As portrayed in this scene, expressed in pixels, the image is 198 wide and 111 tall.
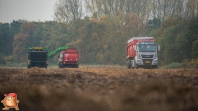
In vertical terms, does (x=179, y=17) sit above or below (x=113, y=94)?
above

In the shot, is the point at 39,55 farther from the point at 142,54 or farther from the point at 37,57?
the point at 142,54

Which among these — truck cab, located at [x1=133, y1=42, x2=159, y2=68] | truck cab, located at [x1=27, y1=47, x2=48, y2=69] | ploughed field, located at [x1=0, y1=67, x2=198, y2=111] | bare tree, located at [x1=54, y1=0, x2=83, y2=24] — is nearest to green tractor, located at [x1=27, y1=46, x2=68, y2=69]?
truck cab, located at [x1=27, y1=47, x2=48, y2=69]

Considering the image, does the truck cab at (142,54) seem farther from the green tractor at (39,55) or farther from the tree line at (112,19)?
the tree line at (112,19)

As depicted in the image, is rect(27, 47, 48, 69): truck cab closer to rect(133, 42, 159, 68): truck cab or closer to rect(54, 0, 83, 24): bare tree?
rect(54, 0, 83, 24): bare tree

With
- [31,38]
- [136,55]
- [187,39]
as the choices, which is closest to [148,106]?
[187,39]

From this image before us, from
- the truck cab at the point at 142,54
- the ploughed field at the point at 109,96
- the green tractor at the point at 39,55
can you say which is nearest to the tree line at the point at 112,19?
the green tractor at the point at 39,55

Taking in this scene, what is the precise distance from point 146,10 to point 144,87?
152 cm

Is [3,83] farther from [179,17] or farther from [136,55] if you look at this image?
[136,55]

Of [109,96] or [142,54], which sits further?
[142,54]

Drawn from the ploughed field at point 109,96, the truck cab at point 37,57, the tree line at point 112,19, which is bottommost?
the ploughed field at point 109,96

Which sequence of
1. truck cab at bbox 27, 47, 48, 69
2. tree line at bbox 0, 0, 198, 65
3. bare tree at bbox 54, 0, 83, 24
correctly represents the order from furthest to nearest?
truck cab at bbox 27, 47, 48, 69
bare tree at bbox 54, 0, 83, 24
tree line at bbox 0, 0, 198, 65

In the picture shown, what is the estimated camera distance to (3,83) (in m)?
3.51

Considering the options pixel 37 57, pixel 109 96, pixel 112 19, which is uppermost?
pixel 112 19

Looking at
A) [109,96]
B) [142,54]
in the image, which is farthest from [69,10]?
[142,54]
